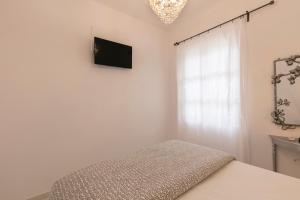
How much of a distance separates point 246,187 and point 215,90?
63.7 inches

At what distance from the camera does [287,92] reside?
1.83 meters

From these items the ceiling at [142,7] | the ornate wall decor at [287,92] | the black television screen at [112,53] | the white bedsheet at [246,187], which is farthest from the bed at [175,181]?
the ceiling at [142,7]

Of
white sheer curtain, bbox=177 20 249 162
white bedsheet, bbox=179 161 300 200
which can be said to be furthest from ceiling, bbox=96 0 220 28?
white bedsheet, bbox=179 161 300 200

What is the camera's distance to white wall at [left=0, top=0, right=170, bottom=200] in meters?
1.75

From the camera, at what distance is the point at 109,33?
2504 mm

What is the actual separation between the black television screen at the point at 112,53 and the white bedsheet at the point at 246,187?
1.93m

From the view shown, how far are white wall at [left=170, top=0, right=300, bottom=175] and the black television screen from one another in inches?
63.2

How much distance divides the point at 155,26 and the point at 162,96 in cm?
130

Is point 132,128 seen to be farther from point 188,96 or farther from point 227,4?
point 227,4

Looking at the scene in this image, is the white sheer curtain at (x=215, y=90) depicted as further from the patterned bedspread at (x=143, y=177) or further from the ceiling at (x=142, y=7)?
the patterned bedspread at (x=143, y=177)

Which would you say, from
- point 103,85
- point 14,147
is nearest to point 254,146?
point 103,85

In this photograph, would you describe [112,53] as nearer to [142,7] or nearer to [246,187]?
[142,7]

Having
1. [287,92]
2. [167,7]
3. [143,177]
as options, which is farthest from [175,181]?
[287,92]

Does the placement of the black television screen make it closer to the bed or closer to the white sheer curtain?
the white sheer curtain
